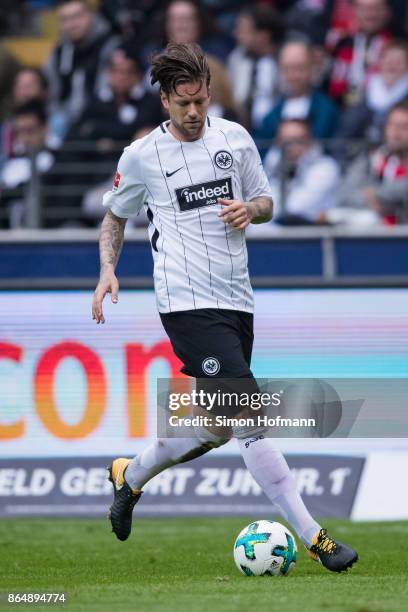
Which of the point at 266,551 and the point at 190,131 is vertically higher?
the point at 190,131

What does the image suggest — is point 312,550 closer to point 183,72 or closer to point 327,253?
point 183,72

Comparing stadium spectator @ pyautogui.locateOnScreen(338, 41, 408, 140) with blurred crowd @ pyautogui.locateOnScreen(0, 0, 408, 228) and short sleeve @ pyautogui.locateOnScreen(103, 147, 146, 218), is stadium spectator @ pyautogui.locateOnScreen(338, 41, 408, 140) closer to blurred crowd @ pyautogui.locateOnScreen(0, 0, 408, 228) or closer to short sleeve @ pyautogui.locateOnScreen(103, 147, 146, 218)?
blurred crowd @ pyautogui.locateOnScreen(0, 0, 408, 228)

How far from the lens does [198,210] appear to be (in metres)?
6.93

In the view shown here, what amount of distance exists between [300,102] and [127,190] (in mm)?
6070

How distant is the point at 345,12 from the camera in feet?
49.1

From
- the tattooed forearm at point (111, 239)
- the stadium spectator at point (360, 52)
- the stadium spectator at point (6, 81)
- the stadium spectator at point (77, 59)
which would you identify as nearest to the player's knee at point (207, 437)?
the tattooed forearm at point (111, 239)

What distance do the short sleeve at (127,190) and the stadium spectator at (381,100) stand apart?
5945mm

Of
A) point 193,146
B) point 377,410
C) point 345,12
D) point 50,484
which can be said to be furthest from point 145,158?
point 345,12

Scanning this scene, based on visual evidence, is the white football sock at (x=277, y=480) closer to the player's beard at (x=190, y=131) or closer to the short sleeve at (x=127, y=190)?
the short sleeve at (x=127, y=190)

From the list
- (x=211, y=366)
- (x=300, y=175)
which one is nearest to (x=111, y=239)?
(x=211, y=366)

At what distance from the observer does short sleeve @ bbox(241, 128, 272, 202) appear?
7.03 m

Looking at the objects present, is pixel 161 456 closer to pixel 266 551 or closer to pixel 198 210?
pixel 266 551

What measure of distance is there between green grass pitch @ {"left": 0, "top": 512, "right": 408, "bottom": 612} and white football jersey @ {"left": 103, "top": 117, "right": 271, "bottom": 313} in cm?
137

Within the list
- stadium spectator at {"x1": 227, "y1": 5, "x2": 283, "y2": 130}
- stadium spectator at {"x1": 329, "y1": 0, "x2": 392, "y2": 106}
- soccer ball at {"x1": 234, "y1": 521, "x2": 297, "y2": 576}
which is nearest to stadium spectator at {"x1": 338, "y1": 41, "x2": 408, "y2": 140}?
stadium spectator at {"x1": 329, "y1": 0, "x2": 392, "y2": 106}
